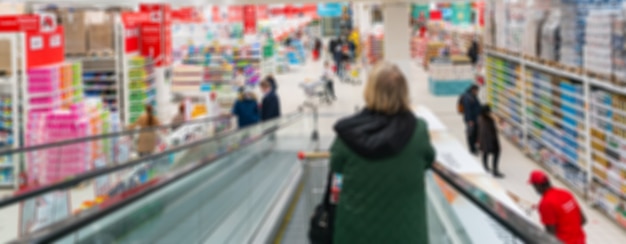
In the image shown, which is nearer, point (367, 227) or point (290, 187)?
point (367, 227)

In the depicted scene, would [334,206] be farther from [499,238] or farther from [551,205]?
[551,205]

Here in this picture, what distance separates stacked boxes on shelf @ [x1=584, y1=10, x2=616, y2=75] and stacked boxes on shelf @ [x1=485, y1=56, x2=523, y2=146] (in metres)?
3.45

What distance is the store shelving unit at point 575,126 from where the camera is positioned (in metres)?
7.02

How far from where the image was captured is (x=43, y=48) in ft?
29.5

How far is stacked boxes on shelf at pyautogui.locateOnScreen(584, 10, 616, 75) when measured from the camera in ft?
23.0

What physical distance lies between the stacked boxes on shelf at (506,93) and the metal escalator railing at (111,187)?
20.2ft

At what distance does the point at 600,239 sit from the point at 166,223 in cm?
514

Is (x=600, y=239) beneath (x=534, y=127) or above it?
beneath

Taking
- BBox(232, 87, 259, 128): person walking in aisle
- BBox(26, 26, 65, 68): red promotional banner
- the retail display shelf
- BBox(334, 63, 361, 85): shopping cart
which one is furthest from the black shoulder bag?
BBox(334, 63, 361, 85): shopping cart

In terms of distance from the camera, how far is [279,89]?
67.1ft

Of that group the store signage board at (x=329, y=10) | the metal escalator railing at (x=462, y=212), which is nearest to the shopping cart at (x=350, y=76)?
the store signage board at (x=329, y=10)

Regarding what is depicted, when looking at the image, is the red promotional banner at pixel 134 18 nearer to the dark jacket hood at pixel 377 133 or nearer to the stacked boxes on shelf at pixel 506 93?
the stacked boxes on shelf at pixel 506 93

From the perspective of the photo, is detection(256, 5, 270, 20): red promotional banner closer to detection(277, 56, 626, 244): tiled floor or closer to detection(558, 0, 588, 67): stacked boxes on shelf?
detection(277, 56, 626, 244): tiled floor

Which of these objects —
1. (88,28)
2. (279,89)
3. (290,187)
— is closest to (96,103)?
(88,28)
